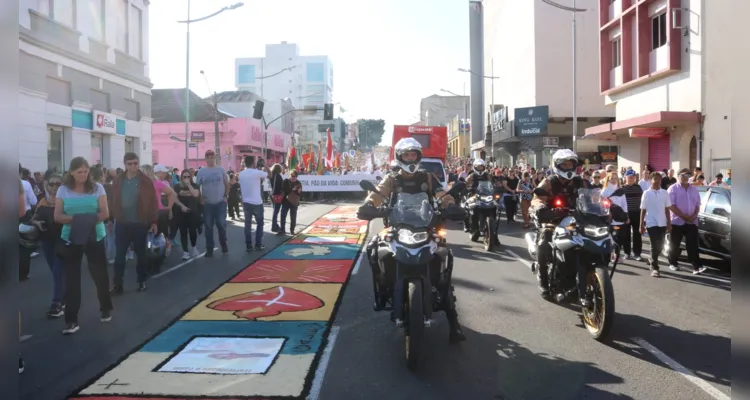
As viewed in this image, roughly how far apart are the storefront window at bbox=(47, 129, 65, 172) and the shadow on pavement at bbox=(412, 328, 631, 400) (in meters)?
16.8

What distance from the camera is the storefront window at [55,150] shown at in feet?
59.6

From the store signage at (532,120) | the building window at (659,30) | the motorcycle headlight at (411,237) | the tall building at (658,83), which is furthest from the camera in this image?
the store signage at (532,120)

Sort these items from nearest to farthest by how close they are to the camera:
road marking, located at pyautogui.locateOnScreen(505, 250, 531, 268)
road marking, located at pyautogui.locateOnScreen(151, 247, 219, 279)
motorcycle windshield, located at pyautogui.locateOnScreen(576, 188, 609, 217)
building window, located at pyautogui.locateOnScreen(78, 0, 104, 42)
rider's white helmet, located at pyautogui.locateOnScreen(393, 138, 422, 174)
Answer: rider's white helmet, located at pyautogui.locateOnScreen(393, 138, 422, 174) → motorcycle windshield, located at pyautogui.locateOnScreen(576, 188, 609, 217) → road marking, located at pyautogui.locateOnScreen(151, 247, 219, 279) → road marking, located at pyautogui.locateOnScreen(505, 250, 531, 268) → building window, located at pyautogui.locateOnScreen(78, 0, 104, 42)

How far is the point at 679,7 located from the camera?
2211cm

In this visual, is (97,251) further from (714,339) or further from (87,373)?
(714,339)

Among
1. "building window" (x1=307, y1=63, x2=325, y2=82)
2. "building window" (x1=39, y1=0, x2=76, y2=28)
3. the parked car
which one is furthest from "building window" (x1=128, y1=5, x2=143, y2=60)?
"building window" (x1=307, y1=63, x2=325, y2=82)

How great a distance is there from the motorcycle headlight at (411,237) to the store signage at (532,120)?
38.3 meters

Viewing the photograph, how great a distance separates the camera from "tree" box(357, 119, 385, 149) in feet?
480

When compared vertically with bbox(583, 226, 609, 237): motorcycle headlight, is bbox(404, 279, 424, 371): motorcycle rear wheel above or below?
below

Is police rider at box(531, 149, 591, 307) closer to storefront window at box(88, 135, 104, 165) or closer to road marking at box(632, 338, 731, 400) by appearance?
road marking at box(632, 338, 731, 400)

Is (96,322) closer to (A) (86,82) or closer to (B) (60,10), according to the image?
(B) (60,10)

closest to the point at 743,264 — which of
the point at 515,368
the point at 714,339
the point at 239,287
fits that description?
the point at 515,368

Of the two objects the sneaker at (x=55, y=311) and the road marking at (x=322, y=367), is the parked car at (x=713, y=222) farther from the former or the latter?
the sneaker at (x=55, y=311)

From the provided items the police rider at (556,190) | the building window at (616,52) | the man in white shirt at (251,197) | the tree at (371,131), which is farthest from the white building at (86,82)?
the tree at (371,131)
